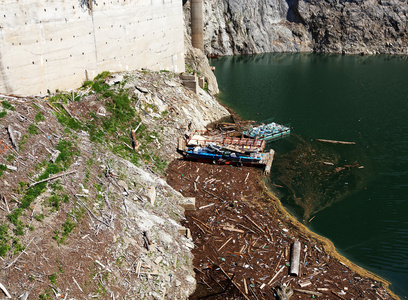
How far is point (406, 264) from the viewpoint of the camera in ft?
68.1

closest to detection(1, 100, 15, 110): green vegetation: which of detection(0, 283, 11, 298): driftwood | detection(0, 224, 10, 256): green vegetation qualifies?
detection(0, 224, 10, 256): green vegetation

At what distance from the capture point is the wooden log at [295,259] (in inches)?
746

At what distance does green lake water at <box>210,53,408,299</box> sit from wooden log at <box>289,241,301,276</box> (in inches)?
121

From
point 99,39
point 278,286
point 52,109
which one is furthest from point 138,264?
point 99,39

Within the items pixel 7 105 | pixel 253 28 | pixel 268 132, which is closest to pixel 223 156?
pixel 268 132

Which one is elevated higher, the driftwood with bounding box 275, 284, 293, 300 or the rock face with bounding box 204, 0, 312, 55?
the rock face with bounding box 204, 0, 312, 55

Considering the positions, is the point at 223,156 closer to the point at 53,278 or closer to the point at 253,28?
the point at 53,278

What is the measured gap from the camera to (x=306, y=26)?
288 feet

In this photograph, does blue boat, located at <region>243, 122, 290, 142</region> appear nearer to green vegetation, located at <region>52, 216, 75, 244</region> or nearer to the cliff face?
green vegetation, located at <region>52, 216, 75, 244</region>

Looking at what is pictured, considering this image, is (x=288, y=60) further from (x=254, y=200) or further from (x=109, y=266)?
(x=109, y=266)

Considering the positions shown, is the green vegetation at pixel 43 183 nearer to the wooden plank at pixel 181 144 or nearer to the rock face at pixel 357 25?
the wooden plank at pixel 181 144

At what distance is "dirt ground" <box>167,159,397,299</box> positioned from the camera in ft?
59.6

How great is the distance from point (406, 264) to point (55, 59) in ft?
89.5

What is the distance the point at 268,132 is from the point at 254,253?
58.8 ft
